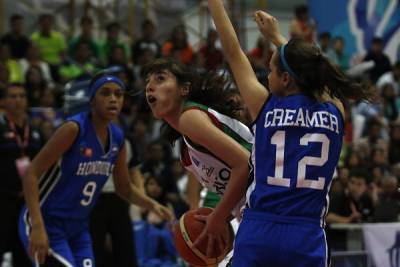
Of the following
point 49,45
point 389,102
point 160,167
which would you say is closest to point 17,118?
point 160,167

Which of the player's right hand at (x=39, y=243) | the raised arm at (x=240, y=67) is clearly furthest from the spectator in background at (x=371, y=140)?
the raised arm at (x=240, y=67)

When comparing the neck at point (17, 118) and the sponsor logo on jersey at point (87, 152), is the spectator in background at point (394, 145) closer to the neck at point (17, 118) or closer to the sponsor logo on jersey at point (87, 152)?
the neck at point (17, 118)

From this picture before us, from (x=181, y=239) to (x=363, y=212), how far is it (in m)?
6.76

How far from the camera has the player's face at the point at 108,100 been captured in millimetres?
7574

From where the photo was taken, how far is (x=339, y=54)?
17453mm

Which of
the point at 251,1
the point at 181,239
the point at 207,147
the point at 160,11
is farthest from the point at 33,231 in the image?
the point at 251,1

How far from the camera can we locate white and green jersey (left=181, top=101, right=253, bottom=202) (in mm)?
5629

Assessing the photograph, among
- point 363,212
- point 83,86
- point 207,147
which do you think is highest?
point 207,147

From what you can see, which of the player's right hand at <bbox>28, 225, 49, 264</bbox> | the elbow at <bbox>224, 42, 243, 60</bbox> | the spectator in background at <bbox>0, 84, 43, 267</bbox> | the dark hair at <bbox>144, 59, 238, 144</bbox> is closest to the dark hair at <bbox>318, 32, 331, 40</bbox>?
the spectator in background at <bbox>0, 84, 43, 267</bbox>

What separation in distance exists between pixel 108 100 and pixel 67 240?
110cm

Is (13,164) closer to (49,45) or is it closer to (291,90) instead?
(291,90)

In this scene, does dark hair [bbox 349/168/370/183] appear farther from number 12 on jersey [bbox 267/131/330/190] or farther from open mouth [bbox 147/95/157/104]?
number 12 on jersey [bbox 267/131/330/190]

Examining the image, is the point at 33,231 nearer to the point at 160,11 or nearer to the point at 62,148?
the point at 62,148

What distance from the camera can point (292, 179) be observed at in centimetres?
482
